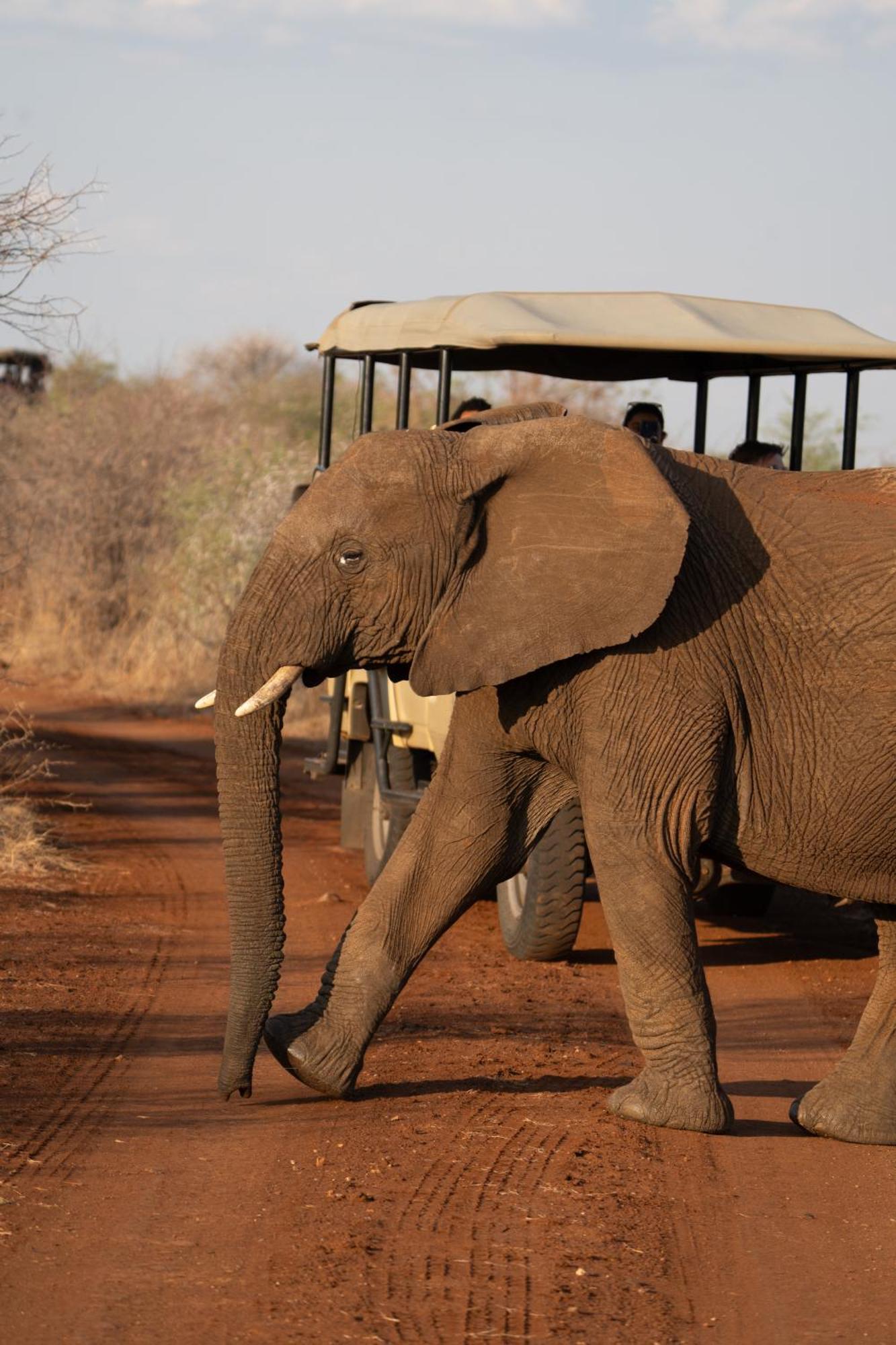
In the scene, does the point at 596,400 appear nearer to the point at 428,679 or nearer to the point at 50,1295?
the point at 428,679

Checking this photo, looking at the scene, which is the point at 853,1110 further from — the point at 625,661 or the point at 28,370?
the point at 28,370

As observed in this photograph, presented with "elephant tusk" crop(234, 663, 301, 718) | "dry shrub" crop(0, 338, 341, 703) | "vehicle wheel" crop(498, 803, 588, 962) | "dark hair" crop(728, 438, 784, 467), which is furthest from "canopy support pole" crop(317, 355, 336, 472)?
"dry shrub" crop(0, 338, 341, 703)

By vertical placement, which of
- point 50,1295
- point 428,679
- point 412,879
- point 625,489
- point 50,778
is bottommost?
point 50,778

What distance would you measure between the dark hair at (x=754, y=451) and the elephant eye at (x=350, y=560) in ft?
11.9

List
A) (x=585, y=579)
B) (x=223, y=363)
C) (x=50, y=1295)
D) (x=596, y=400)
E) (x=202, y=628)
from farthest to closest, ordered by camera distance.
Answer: (x=223, y=363) < (x=596, y=400) < (x=202, y=628) < (x=585, y=579) < (x=50, y=1295)

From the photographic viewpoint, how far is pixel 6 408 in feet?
72.5

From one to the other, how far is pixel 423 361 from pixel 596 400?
49.1ft

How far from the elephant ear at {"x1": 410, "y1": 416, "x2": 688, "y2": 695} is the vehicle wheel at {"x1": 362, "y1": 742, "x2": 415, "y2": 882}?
3654 mm

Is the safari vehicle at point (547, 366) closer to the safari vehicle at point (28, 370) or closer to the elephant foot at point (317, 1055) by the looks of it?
the elephant foot at point (317, 1055)

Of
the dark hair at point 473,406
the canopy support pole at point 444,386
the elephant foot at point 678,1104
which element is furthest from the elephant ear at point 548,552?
the dark hair at point 473,406

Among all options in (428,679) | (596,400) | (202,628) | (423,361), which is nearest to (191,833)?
(423,361)

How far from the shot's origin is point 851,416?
354 inches

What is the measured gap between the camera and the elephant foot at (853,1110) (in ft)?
18.4

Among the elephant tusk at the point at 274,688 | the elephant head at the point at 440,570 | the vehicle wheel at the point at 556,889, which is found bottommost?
the vehicle wheel at the point at 556,889
